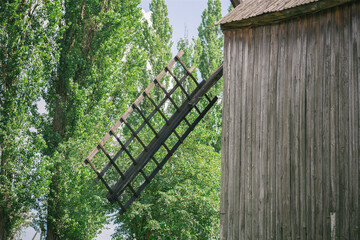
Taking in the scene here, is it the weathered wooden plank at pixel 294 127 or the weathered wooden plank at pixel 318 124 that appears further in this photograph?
the weathered wooden plank at pixel 294 127

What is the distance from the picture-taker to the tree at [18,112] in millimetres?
11266

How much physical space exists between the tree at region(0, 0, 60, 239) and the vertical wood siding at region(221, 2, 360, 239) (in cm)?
690

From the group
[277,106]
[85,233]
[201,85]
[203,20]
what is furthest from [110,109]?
[203,20]

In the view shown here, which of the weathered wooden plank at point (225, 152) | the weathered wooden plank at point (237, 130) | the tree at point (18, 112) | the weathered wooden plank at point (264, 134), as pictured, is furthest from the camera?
the tree at point (18, 112)

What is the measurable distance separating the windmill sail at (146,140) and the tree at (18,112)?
1721 mm

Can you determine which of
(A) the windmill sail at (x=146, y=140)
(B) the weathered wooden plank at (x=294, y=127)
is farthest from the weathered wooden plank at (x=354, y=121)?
(A) the windmill sail at (x=146, y=140)

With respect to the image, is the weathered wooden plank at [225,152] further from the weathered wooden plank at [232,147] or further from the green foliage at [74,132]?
the green foliage at [74,132]

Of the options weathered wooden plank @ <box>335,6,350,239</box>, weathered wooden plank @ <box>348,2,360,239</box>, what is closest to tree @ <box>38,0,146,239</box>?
weathered wooden plank @ <box>335,6,350,239</box>

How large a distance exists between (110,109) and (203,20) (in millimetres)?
11045

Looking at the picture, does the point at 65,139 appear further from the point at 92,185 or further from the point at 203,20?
the point at 203,20

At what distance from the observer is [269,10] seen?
19.2 ft

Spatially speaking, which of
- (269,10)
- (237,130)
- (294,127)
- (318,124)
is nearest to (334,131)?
(318,124)

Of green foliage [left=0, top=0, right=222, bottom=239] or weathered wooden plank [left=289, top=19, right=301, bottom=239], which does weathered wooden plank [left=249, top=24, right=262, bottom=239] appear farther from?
green foliage [left=0, top=0, right=222, bottom=239]

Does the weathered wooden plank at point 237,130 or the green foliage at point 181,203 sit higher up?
the weathered wooden plank at point 237,130
